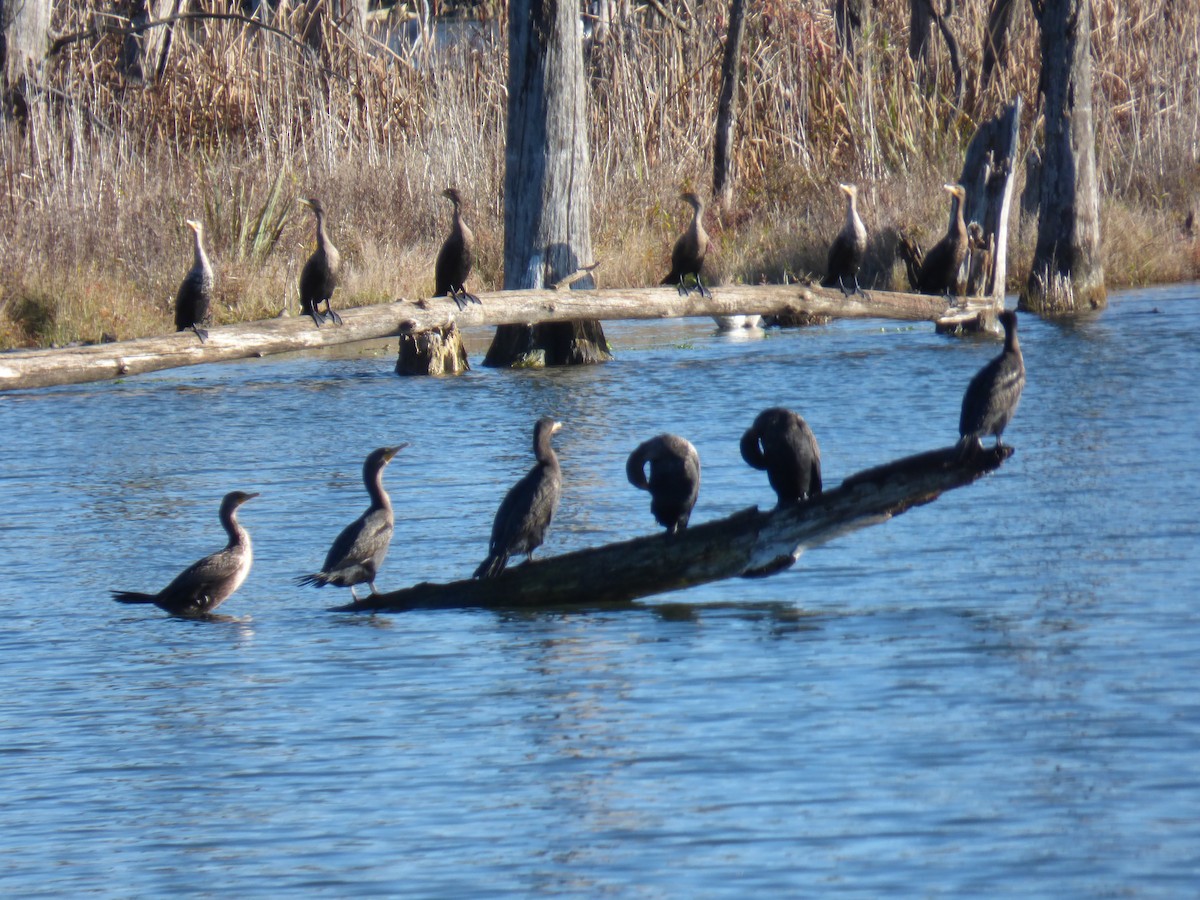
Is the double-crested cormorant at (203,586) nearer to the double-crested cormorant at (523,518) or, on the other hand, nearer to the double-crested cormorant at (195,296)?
the double-crested cormorant at (523,518)

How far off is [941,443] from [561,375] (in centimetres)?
425

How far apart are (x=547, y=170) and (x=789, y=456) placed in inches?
330

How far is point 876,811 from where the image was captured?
491 centimetres

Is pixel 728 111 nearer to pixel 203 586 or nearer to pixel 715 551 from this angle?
pixel 203 586

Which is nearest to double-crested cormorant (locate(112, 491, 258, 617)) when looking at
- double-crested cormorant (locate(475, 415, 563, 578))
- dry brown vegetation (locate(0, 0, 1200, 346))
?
double-crested cormorant (locate(475, 415, 563, 578))

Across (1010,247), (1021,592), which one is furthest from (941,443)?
(1010,247)

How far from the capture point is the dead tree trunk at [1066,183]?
55.5 feet

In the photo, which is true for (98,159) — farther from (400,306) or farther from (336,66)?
(400,306)

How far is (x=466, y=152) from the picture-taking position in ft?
61.3

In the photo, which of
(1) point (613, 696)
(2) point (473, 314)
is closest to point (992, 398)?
(1) point (613, 696)

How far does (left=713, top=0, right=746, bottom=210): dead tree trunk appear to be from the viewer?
19.9m

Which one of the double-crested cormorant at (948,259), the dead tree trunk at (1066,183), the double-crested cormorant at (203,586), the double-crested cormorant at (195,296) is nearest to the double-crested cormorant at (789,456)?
the double-crested cormorant at (203,586)

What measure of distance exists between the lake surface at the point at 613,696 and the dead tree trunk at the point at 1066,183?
18.1 feet

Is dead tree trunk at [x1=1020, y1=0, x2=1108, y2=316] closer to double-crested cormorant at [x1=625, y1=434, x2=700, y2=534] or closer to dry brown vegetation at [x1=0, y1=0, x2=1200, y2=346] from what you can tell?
dry brown vegetation at [x1=0, y1=0, x2=1200, y2=346]
